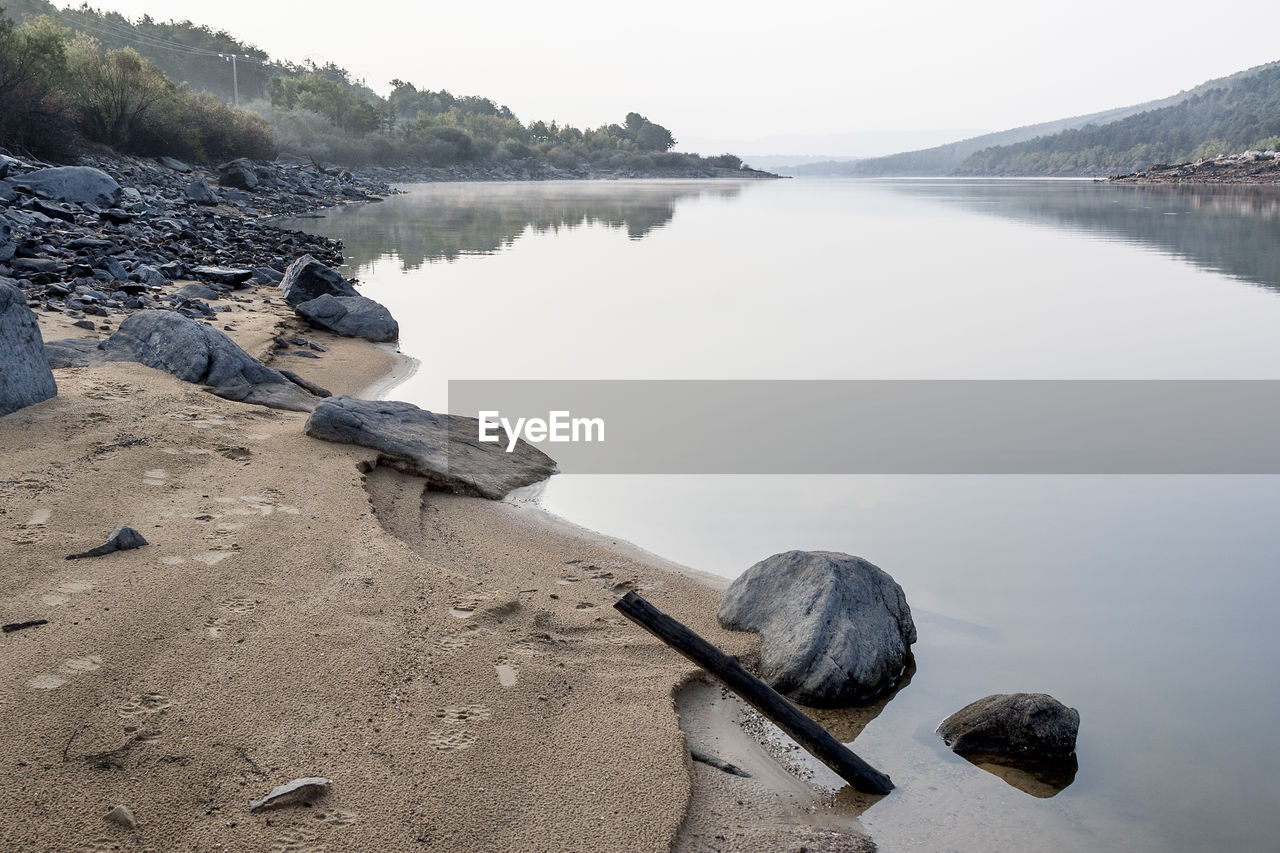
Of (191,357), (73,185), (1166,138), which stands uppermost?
(1166,138)

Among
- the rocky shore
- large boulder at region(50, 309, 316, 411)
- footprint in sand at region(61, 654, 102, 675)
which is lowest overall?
footprint in sand at region(61, 654, 102, 675)

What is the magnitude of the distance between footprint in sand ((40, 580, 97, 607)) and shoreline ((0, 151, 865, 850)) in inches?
0.5

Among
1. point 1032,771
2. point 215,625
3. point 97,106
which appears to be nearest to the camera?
point 1032,771

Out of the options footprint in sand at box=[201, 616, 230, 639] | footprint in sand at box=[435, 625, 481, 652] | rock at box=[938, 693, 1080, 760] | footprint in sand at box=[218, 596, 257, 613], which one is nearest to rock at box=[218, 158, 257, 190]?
footprint in sand at box=[218, 596, 257, 613]

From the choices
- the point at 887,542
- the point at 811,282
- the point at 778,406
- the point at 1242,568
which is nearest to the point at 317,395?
the point at 778,406

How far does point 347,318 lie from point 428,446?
5700 mm

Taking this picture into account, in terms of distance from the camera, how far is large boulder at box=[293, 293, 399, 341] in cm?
1172

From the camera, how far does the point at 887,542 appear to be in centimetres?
616

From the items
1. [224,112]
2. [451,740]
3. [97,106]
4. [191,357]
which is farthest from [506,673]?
[224,112]

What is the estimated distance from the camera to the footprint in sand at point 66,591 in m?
3.97

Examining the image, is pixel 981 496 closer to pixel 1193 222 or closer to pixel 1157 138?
pixel 1193 222

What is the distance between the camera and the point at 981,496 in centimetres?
698
